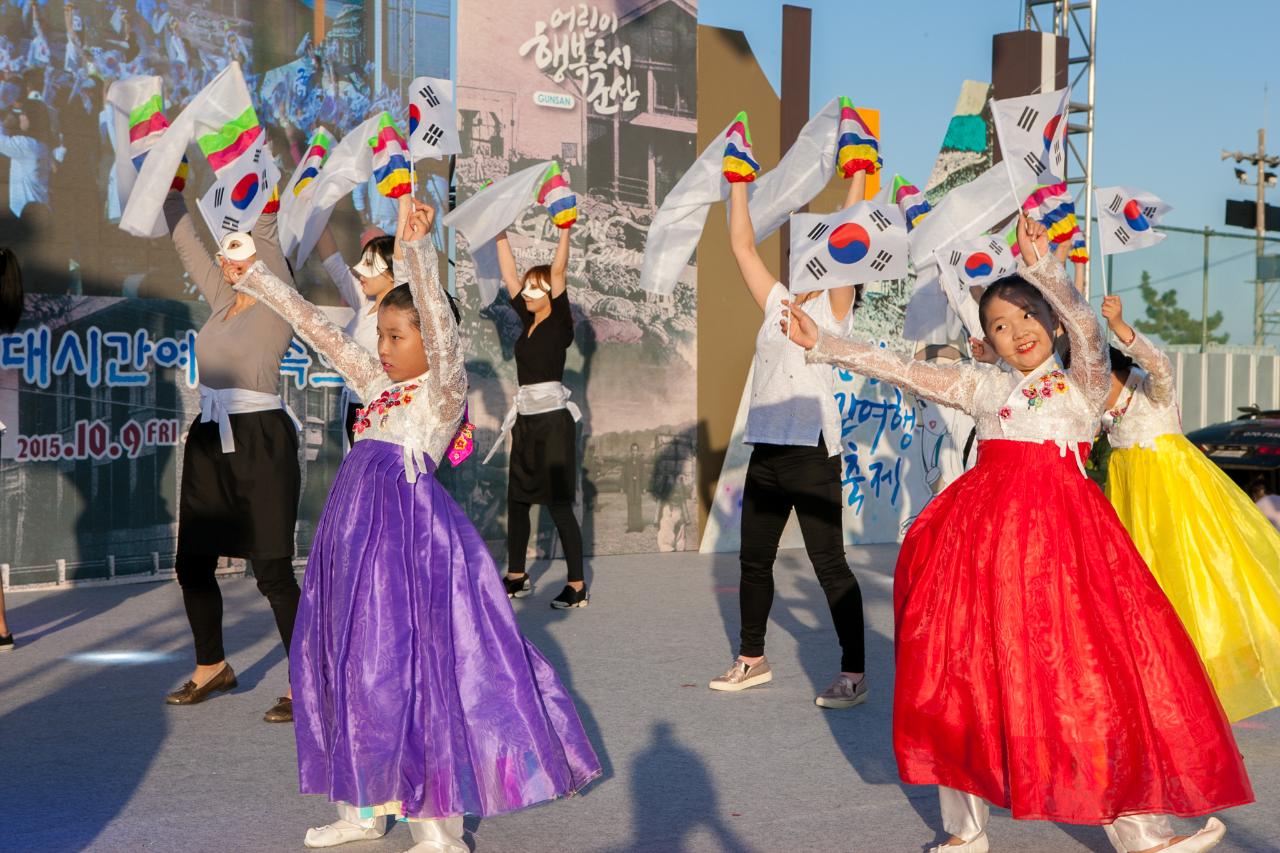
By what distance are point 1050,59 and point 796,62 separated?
341 centimetres

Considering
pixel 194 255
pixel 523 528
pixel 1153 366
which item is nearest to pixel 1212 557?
pixel 1153 366

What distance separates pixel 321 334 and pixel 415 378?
0.30m

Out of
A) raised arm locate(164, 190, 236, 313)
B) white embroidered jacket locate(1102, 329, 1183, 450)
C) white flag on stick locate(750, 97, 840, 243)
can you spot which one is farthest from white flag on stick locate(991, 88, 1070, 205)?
raised arm locate(164, 190, 236, 313)

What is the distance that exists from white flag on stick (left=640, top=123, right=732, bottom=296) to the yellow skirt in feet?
6.18

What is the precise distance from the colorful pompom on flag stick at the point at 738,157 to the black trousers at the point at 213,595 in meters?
2.22

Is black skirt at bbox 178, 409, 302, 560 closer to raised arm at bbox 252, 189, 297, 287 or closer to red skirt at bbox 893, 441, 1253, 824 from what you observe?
raised arm at bbox 252, 189, 297, 287

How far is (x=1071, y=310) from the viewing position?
144 inches

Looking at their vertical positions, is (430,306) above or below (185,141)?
below

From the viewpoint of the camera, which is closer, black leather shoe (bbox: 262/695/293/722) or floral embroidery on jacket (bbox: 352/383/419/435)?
floral embroidery on jacket (bbox: 352/383/419/435)

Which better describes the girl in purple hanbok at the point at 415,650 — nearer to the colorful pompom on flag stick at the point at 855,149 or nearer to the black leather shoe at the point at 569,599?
the colorful pompom on flag stick at the point at 855,149

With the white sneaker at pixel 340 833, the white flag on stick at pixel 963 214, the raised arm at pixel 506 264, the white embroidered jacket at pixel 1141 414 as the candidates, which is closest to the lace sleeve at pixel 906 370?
the white embroidered jacket at pixel 1141 414

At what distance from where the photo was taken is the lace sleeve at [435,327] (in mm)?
3537

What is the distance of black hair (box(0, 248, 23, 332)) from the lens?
20.4 ft

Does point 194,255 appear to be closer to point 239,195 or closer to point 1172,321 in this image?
point 239,195
